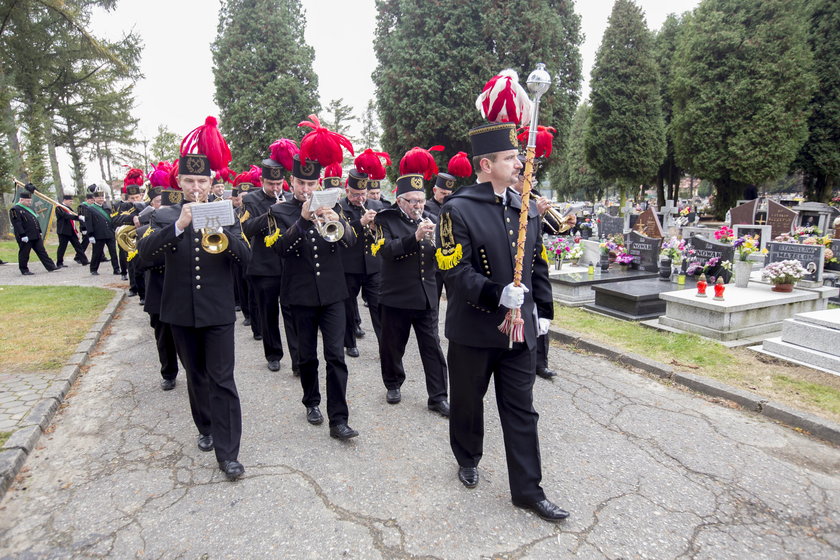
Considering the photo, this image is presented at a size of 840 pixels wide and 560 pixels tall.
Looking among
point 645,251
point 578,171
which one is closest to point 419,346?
point 645,251

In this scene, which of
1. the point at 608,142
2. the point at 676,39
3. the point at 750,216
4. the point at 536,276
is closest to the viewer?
the point at 536,276

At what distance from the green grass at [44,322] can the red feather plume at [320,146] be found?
429 cm

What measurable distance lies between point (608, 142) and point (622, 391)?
28595 millimetres

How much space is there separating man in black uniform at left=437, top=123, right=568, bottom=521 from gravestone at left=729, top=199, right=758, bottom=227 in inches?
683

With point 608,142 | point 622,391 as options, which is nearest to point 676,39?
point 608,142

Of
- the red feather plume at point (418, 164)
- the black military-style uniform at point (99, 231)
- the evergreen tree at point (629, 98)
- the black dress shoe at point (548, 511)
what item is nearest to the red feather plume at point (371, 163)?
the red feather plume at point (418, 164)

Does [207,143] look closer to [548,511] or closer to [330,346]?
[330,346]

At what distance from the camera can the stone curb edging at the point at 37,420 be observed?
362 centimetres

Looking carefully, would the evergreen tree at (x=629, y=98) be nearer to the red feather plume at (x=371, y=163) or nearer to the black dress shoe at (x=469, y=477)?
the red feather plume at (x=371, y=163)

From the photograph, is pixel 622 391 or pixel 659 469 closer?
pixel 659 469

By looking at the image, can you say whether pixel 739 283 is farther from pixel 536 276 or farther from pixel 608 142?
pixel 608 142

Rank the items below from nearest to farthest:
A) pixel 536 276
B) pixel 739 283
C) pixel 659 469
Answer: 1. pixel 536 276
2. pixel 659 469
3. pixel 739 283

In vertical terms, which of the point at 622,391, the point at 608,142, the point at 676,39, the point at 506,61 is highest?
the point at 676,39

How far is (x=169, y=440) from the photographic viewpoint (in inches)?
163
